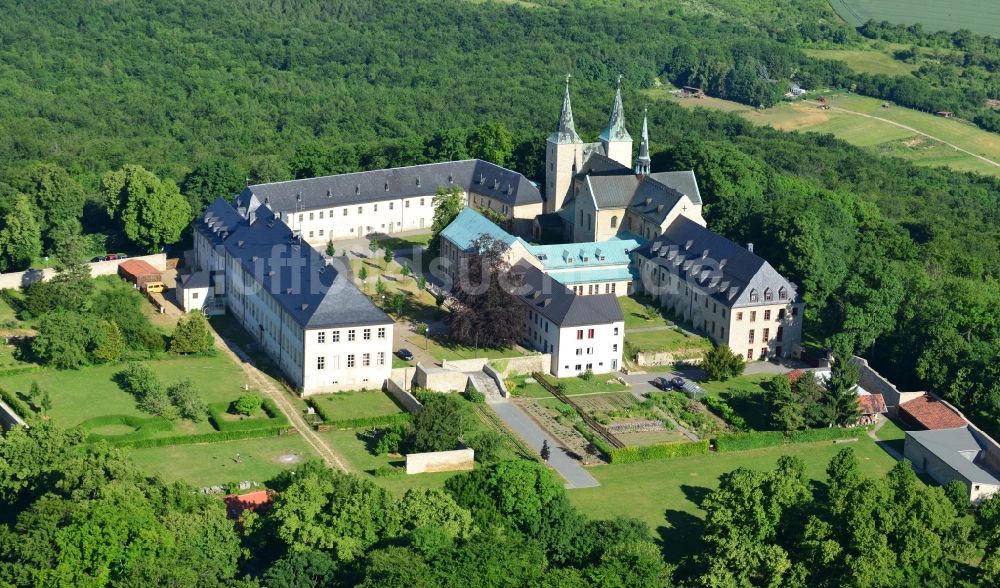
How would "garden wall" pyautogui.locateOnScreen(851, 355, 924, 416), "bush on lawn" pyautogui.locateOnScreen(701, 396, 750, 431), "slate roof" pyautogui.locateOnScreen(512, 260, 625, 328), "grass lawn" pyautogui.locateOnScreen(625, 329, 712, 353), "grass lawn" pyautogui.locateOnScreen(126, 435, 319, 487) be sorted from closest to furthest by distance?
"grass lawn" pyautogui.locateOnScreen(126, 435, 319, 487)
"bush on lawn" pyautogui.locateOnScreen(701, 396, 750, 431)
"garden wall" pyautogui.locateOnScreen(851, 355, 924, 416)
"slate roof" pyautogui.locateOnScreen(512, 260, 625, 328)
"grass lawn" pyautogui.locateOnScreen(625, 329, 712, 353)

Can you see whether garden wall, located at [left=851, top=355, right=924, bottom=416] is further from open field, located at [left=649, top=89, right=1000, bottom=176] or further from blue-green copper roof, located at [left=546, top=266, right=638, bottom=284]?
open field, located at [left=649, top=89, right=1000, bottom=176]

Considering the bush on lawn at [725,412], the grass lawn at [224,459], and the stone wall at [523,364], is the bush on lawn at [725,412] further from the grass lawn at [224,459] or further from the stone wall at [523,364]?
the grass lawn at [224,459]

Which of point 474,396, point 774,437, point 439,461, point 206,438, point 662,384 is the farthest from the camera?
point 662,384

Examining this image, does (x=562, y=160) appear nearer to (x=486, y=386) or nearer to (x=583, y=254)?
(x=583, y=254)

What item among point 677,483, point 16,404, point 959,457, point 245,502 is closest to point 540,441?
point 677,483

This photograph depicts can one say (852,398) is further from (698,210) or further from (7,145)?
(7,145)

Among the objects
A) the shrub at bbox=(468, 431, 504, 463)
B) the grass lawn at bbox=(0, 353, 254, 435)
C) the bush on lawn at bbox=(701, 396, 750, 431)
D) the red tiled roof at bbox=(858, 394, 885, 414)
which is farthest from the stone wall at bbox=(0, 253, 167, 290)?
the red tiled roof at bbox=(858, 394, 885, 414)

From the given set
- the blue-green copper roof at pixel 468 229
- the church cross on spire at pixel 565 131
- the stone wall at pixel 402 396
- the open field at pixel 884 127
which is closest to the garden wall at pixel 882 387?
the blue-green copper roof at pixel 468 229
